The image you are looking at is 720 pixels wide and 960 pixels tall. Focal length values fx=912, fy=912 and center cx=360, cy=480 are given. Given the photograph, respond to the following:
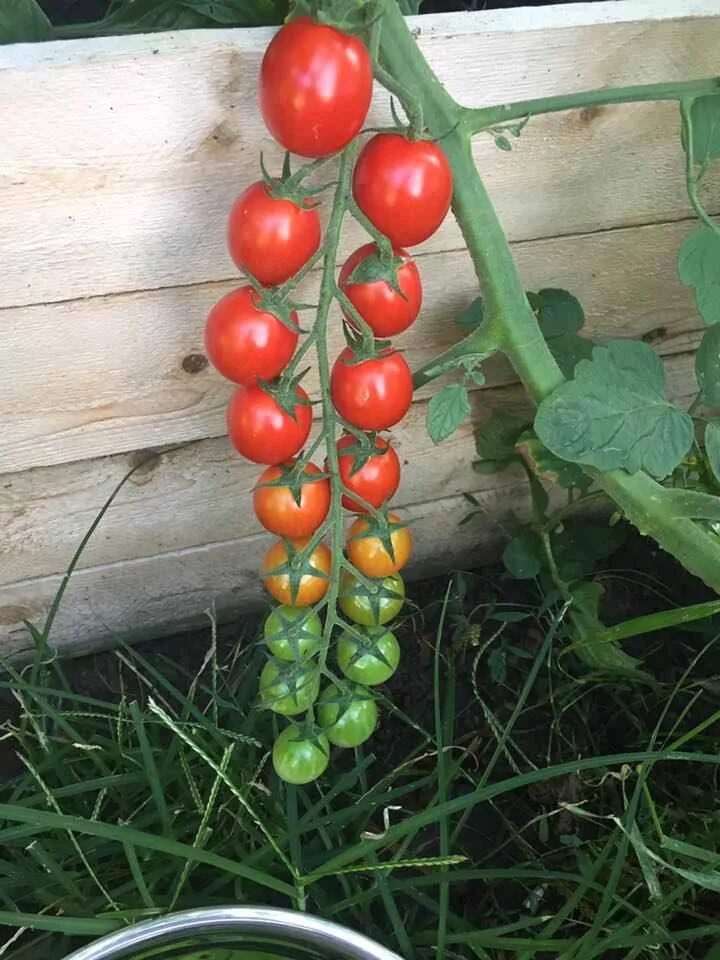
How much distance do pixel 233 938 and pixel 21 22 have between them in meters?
0.57

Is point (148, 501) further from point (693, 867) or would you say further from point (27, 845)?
point (693, 867)

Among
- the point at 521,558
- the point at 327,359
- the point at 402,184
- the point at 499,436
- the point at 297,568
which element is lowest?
the point at 521,558

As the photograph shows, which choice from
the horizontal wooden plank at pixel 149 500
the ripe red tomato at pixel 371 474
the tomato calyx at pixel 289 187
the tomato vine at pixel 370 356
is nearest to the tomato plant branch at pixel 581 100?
the tomato vine at pixel 370 356

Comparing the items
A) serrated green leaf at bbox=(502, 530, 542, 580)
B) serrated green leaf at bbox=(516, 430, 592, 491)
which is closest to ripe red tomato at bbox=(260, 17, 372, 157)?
serrated green leaf at bbox=(516, 430, 592, 491)

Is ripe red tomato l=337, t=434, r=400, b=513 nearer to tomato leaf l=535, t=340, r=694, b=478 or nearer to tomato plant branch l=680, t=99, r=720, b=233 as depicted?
tomato leaf l=535, t=340, r=694, b=478

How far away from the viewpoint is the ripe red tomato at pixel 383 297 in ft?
1.82

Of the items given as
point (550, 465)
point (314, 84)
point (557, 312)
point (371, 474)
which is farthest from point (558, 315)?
point (314, 84)

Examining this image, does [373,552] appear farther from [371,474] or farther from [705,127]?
[705,127]

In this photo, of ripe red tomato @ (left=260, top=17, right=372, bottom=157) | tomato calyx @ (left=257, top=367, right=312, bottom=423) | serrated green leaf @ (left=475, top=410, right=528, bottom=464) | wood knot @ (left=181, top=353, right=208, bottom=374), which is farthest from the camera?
serrated green leaf @ (left=475, top=410, right=528, bottom=464)

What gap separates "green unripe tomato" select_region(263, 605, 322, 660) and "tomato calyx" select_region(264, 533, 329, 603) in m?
0.02

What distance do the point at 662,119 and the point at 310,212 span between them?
312 millimetres

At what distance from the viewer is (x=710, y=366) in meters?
0.65

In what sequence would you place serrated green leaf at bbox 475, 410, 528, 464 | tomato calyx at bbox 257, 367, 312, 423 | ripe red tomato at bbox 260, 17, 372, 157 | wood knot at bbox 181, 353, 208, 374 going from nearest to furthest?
ripe red tomato at bbox 260, 17, 372, 157 → tomato calyx at bbox 257, 367, 312, 423 → wood knot at bbox 181, 353, 208, 374 → serrated green leaf at bbox 475, 410, 528, 464

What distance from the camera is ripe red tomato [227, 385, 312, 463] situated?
58 cm
